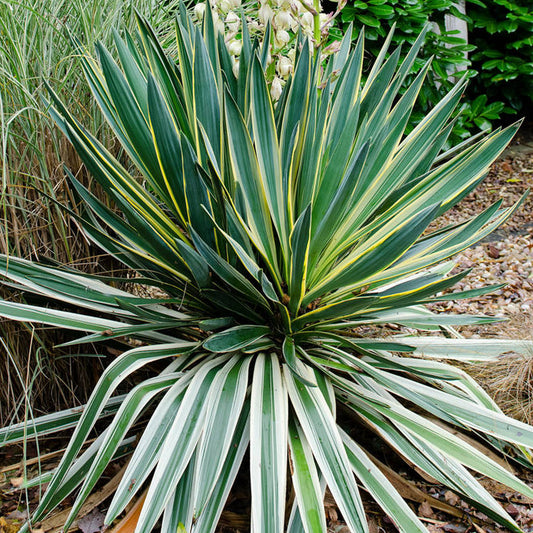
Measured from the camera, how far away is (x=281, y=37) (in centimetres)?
173

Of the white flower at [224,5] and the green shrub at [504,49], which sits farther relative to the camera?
the green shrub at [504,49]

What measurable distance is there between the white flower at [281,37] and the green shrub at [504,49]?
3.01 m

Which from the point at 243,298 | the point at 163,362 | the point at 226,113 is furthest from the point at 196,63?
the point at 163,362

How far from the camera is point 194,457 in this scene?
1476 mm

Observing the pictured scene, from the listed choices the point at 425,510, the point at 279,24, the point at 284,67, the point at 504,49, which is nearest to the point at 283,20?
the point at 279,24

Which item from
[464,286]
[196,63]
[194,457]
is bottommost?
[194,457]

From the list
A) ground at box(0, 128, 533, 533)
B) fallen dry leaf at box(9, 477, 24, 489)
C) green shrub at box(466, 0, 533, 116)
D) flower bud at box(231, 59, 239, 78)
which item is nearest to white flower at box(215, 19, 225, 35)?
flower bud at box(231, 59, 239, 78)

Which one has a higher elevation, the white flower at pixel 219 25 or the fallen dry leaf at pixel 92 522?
the white flower at pixel 219 25

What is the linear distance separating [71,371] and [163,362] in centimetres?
30

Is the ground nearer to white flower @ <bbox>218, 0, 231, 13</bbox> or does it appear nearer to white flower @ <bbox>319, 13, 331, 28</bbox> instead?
white flower @ <bbox>319, 13, 331, 28</bbox>

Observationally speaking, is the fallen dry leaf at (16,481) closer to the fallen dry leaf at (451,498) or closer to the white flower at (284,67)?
the fallen dry leaf at (451,498)

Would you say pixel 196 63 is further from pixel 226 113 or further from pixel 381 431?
pixel 381 431

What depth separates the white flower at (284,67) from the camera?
1.81 meters

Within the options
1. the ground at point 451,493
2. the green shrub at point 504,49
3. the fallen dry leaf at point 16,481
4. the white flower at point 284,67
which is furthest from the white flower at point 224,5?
the green shrub at point 504,49
